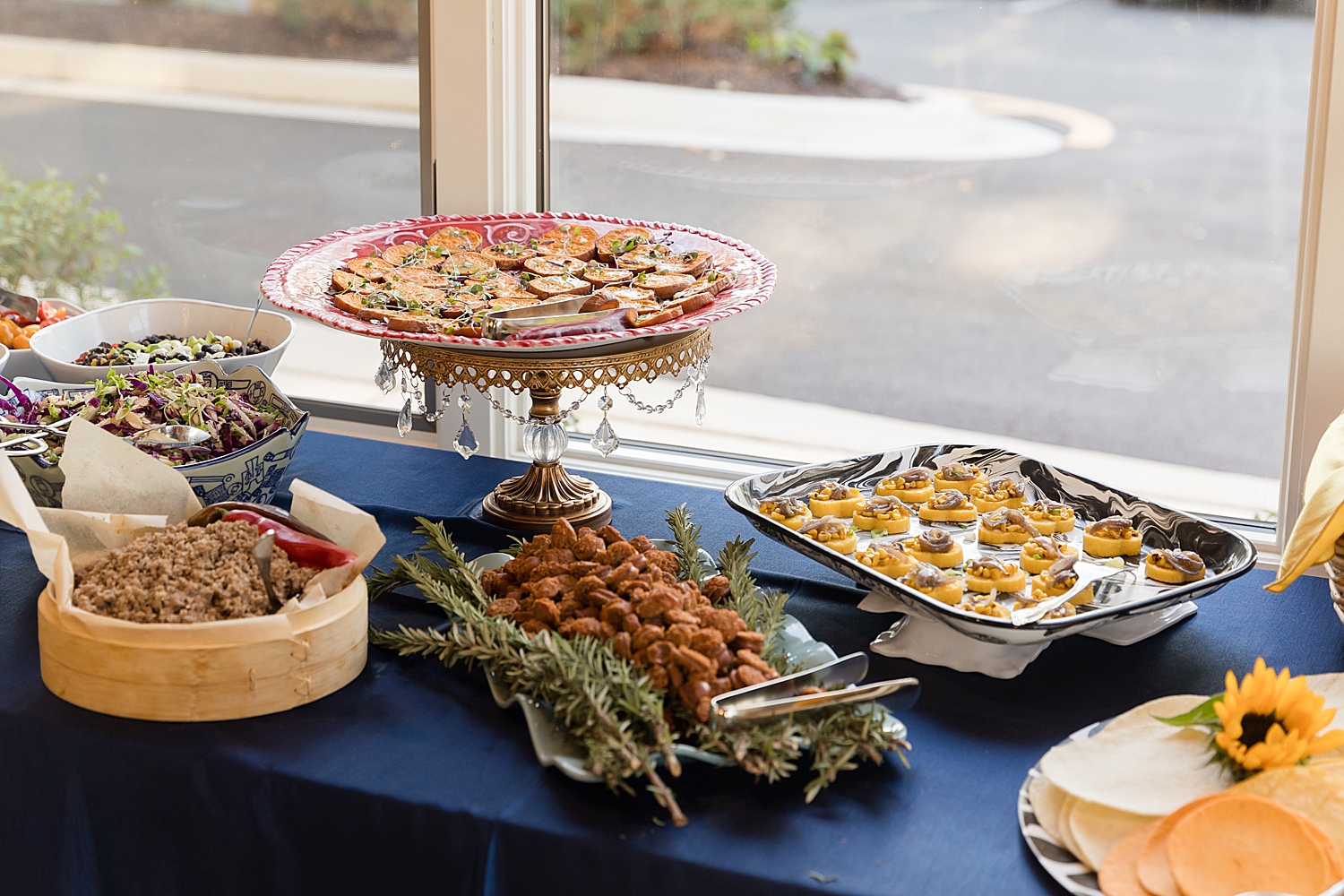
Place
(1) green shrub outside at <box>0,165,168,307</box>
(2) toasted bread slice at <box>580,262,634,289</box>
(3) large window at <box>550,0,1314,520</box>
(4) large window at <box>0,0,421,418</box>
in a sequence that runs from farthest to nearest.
A: (1) green shrub outside at <box>0,165,168,307</box> < (4) large window at <box>0,0,421,418</box> < (3) large window at <box>550,0,1314,520</box> < (2) toasted bread slice at <box>580,262,634,289</box>

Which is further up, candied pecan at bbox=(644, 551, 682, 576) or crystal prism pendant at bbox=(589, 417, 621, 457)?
crystal prism pendant at bbox=(589, 417, 621, 457)

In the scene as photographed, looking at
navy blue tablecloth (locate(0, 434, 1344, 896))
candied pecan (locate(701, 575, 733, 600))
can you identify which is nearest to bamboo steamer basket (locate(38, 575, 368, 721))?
navy blue tablecloth (locate(0, 434, 1344, 896))

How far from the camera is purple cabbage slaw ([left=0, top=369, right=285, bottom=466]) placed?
1.44m

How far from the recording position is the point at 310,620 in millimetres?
1106

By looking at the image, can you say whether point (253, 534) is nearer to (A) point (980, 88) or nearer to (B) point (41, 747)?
(B) point (41, 747)

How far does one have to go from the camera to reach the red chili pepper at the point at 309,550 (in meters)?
1.18

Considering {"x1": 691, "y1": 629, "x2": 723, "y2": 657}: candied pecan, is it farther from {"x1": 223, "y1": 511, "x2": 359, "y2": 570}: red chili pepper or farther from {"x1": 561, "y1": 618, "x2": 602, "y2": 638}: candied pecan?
{"x1": 223, "y1": 511, "x2": 359, "y2": 570}: red chili pepper

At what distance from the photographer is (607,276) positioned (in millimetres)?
1534

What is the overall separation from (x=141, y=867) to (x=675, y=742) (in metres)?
0.50

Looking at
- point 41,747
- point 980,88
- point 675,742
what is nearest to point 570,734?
point 675,742

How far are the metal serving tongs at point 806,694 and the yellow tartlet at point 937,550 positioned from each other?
279 millimetres

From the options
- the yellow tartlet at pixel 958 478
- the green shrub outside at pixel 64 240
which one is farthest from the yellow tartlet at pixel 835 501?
the green shrub outside at pixel 64 240

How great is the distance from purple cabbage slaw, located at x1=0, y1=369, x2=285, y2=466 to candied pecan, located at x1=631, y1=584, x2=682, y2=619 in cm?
59

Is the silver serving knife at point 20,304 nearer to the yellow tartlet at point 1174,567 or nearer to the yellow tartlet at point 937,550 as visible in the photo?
the yellow tartlet at point 937,550
